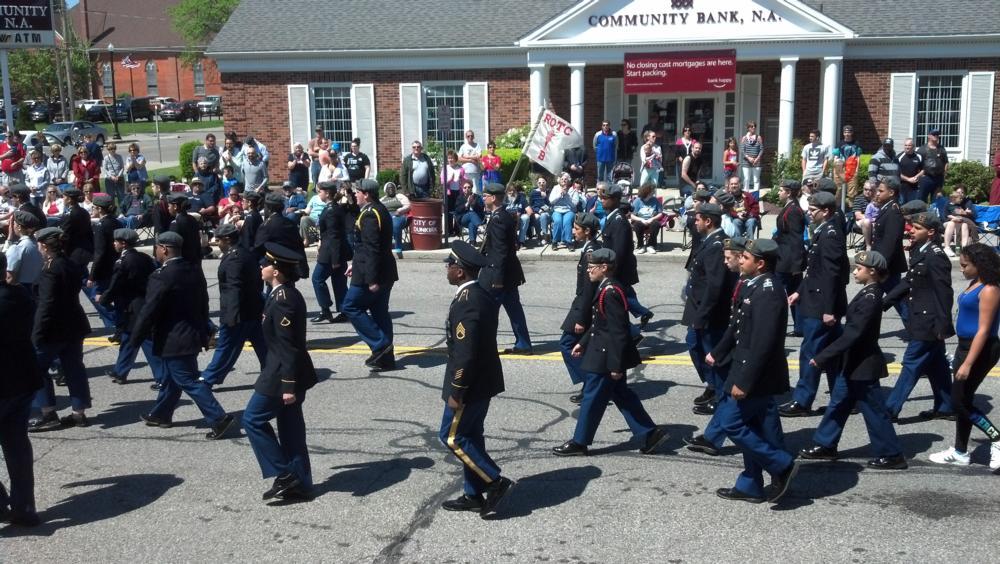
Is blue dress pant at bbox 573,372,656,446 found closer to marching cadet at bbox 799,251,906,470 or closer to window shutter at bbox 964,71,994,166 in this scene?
marching cadet at bbox 799,251,906,470

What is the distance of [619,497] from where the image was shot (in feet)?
24.6

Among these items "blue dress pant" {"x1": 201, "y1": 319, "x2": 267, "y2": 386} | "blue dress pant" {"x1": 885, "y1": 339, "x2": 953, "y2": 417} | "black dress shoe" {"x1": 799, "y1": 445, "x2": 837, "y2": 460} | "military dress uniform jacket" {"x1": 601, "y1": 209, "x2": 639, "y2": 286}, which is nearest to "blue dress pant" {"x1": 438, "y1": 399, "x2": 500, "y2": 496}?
"black dress shoe" {"x1": 799, "y1": 445, "x2": 837, "y2": 460}

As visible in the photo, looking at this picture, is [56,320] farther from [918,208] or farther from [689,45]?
[689,45]

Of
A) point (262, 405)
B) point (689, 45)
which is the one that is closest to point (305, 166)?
point (689, 45)

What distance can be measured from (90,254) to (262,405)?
5.98m

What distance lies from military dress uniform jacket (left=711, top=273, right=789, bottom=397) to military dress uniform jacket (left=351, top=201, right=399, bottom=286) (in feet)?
15.3

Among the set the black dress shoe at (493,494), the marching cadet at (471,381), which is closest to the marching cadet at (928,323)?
the black dress shoe at (493,494)

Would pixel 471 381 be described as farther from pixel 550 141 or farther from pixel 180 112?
pixel 180 112

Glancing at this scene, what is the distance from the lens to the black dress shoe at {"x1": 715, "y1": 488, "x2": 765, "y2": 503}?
7332 millimetres

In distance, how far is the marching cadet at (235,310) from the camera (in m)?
9.83

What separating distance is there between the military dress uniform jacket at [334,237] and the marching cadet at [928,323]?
6.27 metres

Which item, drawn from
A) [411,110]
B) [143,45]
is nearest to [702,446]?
[411,110]

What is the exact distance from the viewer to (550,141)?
705 inches

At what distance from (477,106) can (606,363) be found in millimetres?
19291
